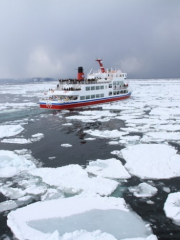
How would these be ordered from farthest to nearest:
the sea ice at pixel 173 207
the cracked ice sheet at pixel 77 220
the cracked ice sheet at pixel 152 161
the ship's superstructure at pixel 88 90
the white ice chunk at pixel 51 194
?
the ship's superstructure at pixel 88 90 → the cracked ice sheet at pixel 152 161 → the white ice chunk at pixel 51 194 → the sea ice at pixel 173 207 → the cracked ice sheet at pixel 77 220

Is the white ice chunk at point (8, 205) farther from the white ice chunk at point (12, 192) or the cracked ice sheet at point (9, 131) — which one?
the cracked ice sheet at point (9, 131)

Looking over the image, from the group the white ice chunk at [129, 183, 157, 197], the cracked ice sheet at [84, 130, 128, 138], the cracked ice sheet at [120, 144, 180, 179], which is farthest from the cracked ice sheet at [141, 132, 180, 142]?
the white ice chunk at [129, 183, 157, 197]

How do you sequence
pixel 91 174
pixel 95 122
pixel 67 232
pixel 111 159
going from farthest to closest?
pixel 95 122 → pixel 111 159 → pixel 91 174 → pixel 67 232

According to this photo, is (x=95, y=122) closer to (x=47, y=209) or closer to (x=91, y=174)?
(x=91, y=174)

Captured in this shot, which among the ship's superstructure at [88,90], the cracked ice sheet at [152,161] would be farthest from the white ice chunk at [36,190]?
the ship's superstructure at [88,90]

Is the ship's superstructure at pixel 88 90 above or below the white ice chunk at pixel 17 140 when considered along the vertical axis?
above

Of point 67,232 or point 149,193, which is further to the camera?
point 149,193

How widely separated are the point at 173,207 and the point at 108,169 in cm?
352

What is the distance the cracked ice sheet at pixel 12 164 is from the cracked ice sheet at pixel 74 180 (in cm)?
69

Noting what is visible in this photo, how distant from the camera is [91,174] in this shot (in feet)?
30.8

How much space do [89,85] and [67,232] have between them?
26.3 metres

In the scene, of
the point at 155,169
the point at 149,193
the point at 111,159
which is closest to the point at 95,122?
the point at 111,159

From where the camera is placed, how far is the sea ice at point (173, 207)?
21.2 feet

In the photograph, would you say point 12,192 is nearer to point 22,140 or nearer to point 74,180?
point 74,180
